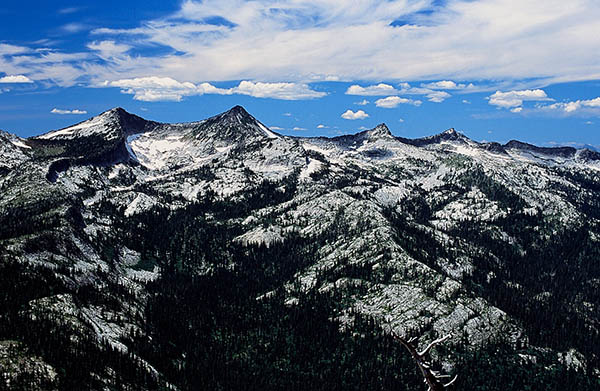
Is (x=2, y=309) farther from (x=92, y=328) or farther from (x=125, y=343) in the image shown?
(x=125, y=343)

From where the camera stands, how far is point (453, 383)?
18.6 m

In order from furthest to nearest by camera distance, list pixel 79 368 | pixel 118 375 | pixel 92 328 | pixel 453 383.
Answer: pixel 92 328
pixel 118 375
pixel 79 368
pixel 453 383

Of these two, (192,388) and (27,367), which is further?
(192,388)

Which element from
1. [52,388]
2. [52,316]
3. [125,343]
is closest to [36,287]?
[52,316]

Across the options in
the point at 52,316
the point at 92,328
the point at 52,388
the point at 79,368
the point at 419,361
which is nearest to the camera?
the point at 419,361

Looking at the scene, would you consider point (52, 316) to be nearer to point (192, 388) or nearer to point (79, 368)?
point (79, 368)

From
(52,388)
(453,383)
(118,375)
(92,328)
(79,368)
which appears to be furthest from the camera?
(92,328)

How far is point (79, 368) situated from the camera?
6053 inches

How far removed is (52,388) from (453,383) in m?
147

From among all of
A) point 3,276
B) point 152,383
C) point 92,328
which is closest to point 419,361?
point 152,383

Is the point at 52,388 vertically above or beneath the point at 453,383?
beneath

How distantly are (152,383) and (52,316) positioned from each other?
41.8 m

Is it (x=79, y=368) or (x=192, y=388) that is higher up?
(x=79, y=368)

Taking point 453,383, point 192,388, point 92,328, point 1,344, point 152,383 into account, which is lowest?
point 192,388
